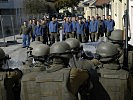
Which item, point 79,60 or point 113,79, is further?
point 79,60

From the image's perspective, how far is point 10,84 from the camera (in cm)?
499

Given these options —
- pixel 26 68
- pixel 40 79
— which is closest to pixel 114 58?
pixel 40 79

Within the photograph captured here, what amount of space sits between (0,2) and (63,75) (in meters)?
52.7

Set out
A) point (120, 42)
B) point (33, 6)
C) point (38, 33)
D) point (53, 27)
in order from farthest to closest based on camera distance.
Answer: point (33, 6) → point (53, 27) → point (38, 33) → point (120, 42)

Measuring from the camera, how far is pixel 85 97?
4816 millimetres

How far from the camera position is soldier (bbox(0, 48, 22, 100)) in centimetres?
489

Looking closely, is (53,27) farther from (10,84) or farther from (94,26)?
(10,84)

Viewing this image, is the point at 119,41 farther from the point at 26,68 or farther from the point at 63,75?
the point at 63,75

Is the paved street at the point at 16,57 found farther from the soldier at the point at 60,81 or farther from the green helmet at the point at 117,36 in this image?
the soldier at the point at 60,81

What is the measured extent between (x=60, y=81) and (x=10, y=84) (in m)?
0.89

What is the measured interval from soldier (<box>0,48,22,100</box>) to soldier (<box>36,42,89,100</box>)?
0.49m

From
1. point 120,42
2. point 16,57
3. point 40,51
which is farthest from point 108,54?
point 16,57

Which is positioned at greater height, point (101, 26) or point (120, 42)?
point (120, 42)

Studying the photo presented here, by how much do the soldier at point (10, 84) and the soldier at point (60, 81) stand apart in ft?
1.61
